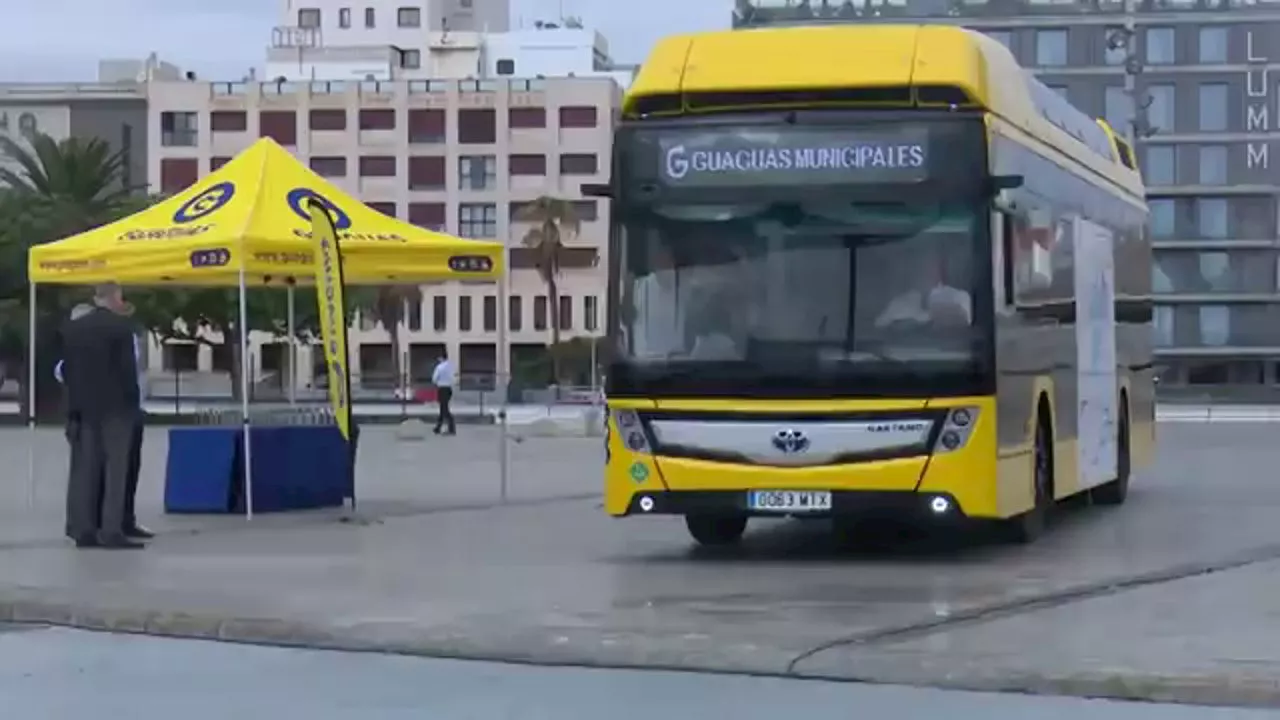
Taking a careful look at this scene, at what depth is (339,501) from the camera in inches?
861

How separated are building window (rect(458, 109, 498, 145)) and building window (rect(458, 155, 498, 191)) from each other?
74 centimetres

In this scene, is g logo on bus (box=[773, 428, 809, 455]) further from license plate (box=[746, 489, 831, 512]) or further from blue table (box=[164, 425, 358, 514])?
blue table (box=[164, 425, 358, 514])

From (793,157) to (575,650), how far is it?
16.2ft

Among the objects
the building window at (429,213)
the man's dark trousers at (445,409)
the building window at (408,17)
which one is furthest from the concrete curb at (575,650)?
the building window at (408,17)

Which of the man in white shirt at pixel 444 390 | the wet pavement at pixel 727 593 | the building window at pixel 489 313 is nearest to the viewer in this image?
the wet pavement at pixel 727 593

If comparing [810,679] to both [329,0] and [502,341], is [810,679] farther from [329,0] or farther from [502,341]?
[329,0]

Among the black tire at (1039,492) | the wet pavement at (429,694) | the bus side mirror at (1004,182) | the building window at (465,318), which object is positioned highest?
the building window at (465,318)

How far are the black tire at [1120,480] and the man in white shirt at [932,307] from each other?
792cm

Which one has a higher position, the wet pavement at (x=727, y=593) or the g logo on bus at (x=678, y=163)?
the g logo on bus at (x=678, y=163)

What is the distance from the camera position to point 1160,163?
9312 cm

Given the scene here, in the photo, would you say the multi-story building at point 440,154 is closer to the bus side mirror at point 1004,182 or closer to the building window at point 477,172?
the building window at point 477,172

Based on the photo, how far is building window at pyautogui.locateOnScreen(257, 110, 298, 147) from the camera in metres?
103

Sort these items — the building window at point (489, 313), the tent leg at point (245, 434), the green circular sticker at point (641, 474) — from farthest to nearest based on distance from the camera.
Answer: the building window at point (489, 313) < the tent leg at point (245, 434) < the green circular sticker at point (641, 474)

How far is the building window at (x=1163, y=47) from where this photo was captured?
3595 inches
